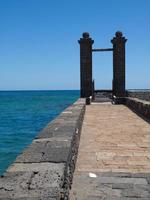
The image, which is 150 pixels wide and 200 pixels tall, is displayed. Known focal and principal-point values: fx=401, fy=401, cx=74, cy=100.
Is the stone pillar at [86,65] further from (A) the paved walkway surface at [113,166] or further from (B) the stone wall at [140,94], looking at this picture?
(A) the paved walkway surface at [113,166]

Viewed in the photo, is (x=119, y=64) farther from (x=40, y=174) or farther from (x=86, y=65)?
(x=40, y=174)

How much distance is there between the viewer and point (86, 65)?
2525 centimetres

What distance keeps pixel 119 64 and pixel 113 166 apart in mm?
19921

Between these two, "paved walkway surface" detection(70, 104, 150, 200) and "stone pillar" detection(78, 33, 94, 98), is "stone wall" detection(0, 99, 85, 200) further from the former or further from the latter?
"stone pillar" detection(78, 33, 94, 98)

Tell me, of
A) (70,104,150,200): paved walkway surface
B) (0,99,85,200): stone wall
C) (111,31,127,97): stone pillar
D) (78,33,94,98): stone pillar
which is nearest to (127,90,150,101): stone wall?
(111,31,127,97): stone pillar

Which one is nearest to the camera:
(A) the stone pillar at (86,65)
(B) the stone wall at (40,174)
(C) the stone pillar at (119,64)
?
(B) the stone wall at (40,174)

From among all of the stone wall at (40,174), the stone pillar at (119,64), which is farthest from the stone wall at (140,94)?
the stone wall at (40,174)

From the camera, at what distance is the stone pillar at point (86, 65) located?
25094mm

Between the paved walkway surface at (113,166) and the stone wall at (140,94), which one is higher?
the stone wall at (140,94)

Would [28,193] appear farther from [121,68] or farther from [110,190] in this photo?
[121,68]

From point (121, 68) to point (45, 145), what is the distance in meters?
20.7

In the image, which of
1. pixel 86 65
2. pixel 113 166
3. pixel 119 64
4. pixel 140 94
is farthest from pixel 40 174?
pixel 140 94

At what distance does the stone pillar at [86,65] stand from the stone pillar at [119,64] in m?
1.64

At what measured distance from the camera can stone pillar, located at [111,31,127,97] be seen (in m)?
25.4
